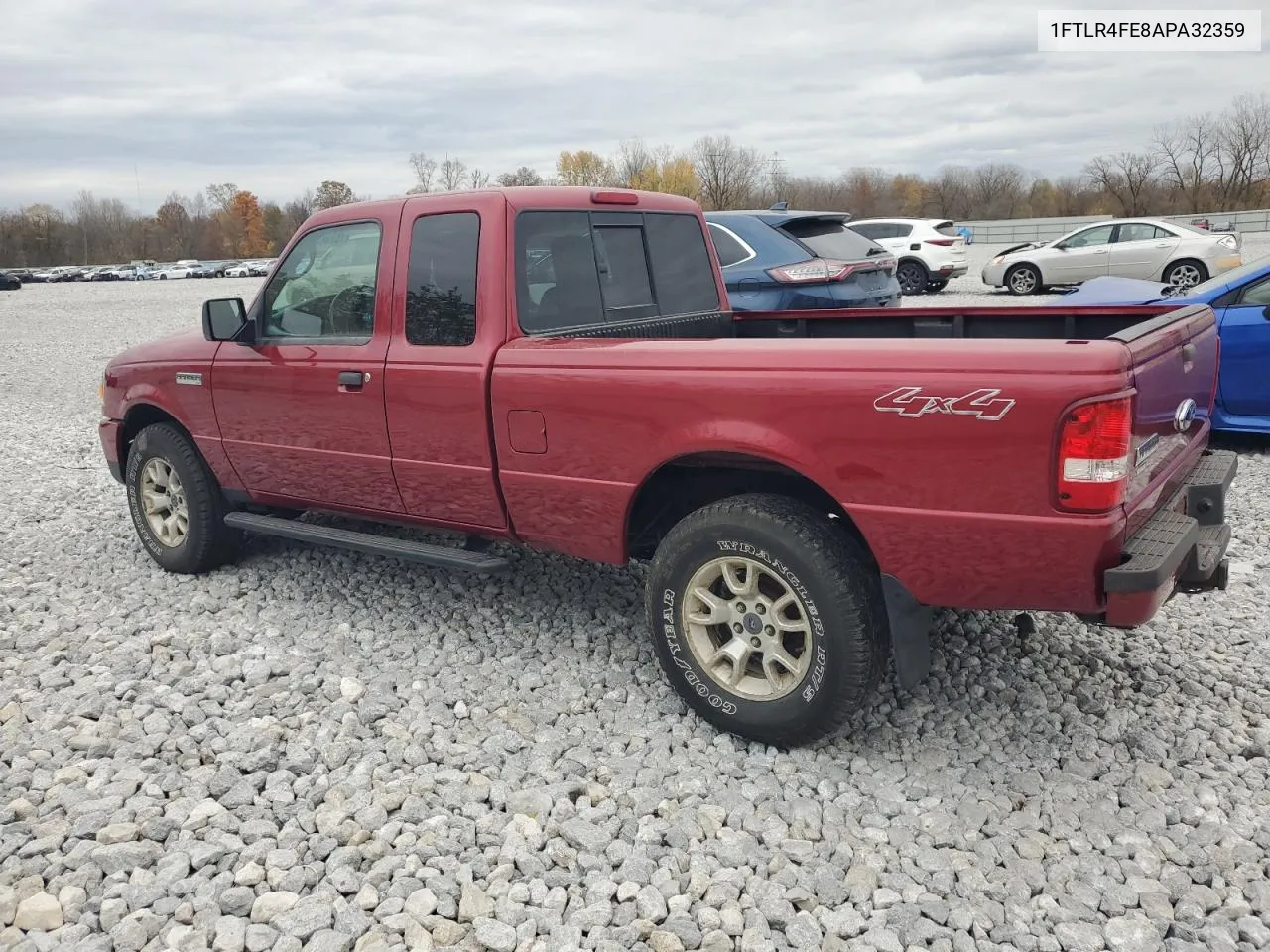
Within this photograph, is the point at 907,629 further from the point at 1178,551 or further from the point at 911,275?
the point at 911,275

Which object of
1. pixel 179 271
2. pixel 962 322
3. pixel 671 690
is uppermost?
pixel 179 271

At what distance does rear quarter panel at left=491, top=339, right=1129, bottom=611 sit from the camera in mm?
2879

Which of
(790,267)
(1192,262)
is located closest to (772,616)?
(790,267)

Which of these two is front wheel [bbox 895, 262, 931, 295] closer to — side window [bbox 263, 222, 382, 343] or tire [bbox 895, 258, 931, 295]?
tire [bbox 895, 258, 931, 295]

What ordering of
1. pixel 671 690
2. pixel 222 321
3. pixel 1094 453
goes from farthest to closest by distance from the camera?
pixel 222 321, pixel 671 690, pixel 1094 453

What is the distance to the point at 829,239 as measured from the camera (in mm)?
9484

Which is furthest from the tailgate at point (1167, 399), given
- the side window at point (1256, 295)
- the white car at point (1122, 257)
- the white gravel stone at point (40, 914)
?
the white car at point (1122, 257)

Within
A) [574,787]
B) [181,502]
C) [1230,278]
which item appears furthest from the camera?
[1230,278]

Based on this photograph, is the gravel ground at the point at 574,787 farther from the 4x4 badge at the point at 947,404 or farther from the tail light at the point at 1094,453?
the 4x4 badge at the point at 947,404

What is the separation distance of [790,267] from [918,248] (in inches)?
494

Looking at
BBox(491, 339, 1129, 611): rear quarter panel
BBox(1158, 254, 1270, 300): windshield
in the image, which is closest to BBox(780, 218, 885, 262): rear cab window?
BBox(1158, 254, 1270, 300): windshield

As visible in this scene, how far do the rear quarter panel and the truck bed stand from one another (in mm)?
1048

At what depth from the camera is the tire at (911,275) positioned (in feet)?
66.1

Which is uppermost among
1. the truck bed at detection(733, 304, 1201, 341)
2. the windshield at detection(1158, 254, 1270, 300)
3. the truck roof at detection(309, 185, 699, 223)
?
the truck roof at detection(309, 185, 699, 223)
